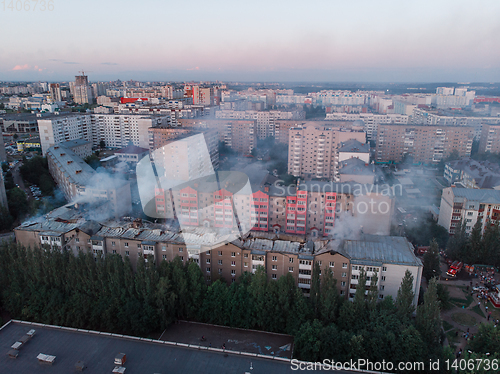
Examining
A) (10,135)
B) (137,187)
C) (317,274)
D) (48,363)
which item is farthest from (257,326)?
(10,135)

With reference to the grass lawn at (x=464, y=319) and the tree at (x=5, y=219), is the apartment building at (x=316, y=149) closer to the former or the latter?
the grass lawn at (x=464, y=319)

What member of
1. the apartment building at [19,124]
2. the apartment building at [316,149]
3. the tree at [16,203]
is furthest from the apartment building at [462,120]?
the apartment building at [19,124]

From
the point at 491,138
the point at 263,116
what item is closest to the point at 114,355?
the point at 491,138

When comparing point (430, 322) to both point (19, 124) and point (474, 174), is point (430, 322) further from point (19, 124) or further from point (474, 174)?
point (19, 124)

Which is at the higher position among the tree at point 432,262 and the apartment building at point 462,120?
the apartment building at point 462,120

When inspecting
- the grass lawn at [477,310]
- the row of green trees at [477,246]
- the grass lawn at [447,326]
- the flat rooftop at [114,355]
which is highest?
the flat rooftop at [114,355]

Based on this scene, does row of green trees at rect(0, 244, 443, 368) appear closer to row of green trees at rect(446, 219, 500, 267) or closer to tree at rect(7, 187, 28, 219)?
row of green trees at rect(446, 219, 500, 267)

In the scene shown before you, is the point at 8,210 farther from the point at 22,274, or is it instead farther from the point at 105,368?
the point at 105,368
